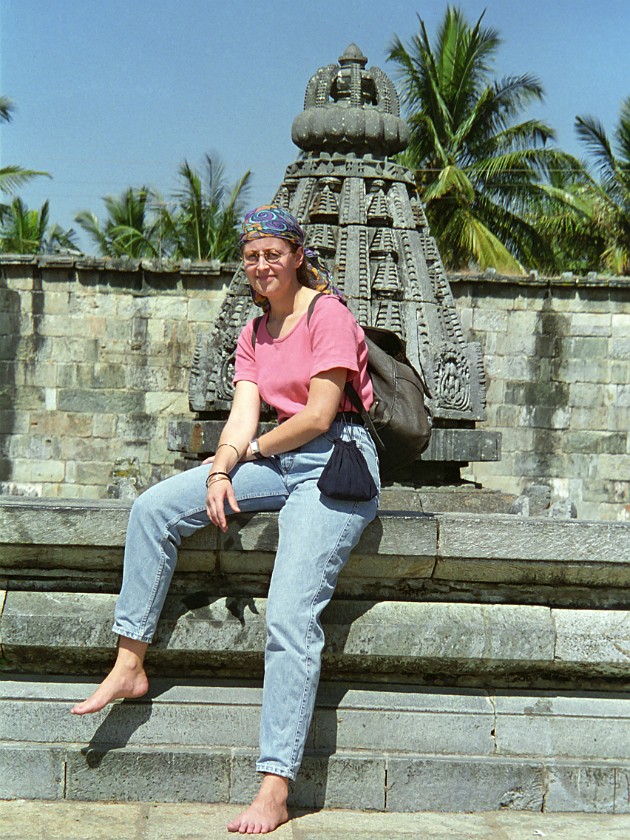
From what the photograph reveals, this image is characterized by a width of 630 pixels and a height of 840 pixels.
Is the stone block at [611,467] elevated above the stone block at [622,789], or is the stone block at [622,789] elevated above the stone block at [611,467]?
the stone block at [611,467]

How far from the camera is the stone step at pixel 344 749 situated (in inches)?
143

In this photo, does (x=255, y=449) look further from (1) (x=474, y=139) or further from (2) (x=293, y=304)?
(1) (x=474, y=139)

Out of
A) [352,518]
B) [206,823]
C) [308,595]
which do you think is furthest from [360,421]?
[206,823]

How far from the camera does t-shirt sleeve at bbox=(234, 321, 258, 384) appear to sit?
12.6 feet

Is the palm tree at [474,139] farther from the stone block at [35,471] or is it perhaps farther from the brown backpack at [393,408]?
the brown backpack at [393,408]

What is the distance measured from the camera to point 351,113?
5734 millimetres

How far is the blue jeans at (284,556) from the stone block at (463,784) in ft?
1.46

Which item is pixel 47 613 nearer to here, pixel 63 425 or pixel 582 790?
pixel 582 790

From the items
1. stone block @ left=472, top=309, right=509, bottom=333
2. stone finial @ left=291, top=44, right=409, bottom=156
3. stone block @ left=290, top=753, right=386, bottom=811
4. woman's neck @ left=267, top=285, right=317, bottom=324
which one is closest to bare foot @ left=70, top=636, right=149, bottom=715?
stone block @ left=290, top=753, right=386, bottom=811

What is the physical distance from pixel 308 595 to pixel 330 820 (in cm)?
72

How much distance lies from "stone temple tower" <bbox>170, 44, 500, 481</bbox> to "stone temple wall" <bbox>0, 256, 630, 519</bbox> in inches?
254

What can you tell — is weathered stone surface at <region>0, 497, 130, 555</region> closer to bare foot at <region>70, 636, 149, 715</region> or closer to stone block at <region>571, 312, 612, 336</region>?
bare foot at <region>70, 636, 149, 715</region>

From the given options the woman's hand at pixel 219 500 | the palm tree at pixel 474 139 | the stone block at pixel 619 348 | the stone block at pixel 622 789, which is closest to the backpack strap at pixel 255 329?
the woman's hand at pixel 219 500

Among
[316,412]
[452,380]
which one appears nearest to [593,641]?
[316,412]
